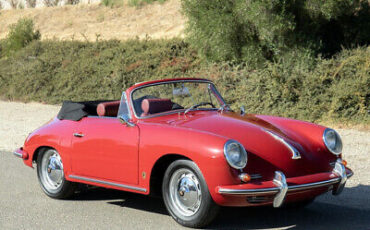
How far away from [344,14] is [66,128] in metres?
12.9

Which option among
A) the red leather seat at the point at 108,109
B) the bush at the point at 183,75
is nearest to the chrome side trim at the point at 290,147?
the red leather seat at the point at 108,109

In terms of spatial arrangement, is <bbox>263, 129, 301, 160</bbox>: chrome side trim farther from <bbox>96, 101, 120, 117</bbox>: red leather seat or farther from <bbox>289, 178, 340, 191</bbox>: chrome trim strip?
<bbox>96, 101, 120, 117</bbox>: red leather seat

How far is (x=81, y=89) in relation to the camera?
74.7 feet

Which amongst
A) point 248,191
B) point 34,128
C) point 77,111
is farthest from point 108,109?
point 34,128

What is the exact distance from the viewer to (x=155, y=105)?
21.1 feet

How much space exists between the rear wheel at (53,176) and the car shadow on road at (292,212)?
0.81 ft

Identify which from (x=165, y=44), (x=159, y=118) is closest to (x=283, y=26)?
(x=165, y=44)

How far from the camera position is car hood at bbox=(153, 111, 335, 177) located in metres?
5.36

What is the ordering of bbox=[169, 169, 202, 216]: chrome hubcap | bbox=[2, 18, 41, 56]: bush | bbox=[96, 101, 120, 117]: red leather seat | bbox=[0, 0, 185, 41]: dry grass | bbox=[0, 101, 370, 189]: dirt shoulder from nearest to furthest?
bbox=[169, 169, 202, 216]: chrome hubcap < bbox=[96, 101, 120, 117]: red leather seat < bbox=[0, 101, 370, 189]: dirt shoulder < bbox=[2, 18, 41, 56]: bush < bbox=[0, 0, 185, 41]: dry grass

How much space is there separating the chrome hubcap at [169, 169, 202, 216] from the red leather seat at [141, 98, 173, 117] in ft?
3.58

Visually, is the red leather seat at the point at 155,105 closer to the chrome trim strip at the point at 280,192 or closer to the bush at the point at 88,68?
the chrome trim strip at the point at 280,192

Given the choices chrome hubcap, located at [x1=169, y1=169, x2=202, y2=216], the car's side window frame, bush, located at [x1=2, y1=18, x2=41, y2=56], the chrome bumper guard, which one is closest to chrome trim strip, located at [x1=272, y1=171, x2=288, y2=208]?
the chrome bumper guard

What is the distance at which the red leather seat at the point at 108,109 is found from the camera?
680 cm

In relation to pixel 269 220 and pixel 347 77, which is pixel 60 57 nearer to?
pixel 347 77
